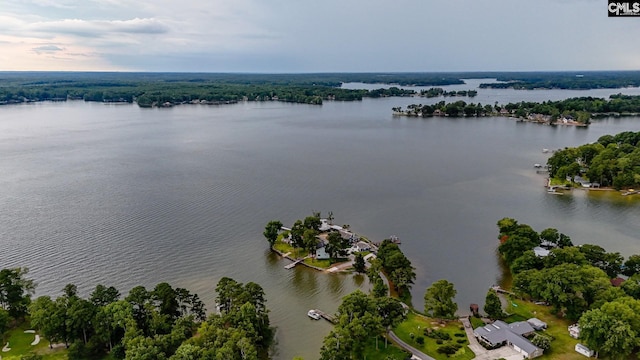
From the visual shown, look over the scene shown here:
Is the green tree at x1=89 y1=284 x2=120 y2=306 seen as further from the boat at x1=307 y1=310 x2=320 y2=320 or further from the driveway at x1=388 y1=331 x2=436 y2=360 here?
the driveway at x1=388 y1=331 x2=436 y2=360

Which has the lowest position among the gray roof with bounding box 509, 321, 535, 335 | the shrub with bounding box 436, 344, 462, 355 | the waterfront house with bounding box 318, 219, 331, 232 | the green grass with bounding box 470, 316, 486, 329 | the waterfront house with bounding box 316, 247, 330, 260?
the shrub with bounding box 436, 344, 462, 355

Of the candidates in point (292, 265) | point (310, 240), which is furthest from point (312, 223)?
point (292, 265)

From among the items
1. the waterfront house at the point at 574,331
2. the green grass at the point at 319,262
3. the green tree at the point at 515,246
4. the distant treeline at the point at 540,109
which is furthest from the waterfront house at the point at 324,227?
the distant treeline at the point at 540,109

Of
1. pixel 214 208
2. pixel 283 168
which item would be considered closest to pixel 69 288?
pixel 214 208

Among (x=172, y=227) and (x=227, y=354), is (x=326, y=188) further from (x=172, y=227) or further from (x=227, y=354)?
(x=227, y=354)

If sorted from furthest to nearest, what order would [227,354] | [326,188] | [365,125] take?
[365,125], [326,188], [227,354]

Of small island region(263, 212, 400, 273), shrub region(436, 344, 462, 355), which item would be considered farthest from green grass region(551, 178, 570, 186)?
shrub region(436, 344, 462, 355)
